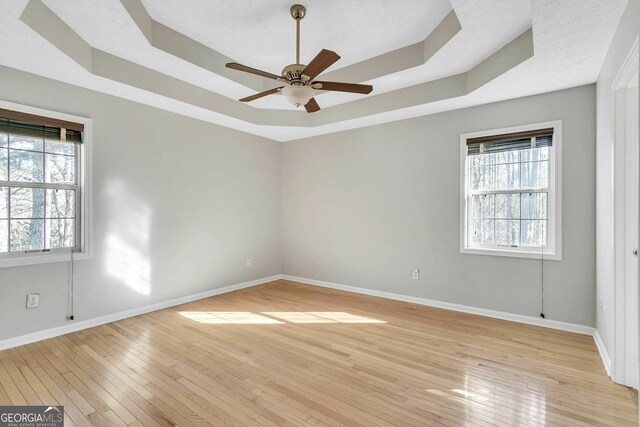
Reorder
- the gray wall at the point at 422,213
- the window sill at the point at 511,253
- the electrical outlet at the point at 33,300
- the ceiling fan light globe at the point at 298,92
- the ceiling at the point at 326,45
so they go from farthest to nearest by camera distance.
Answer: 1. the window sill at the point at 511,253
2. the gray wall at the point at 422,213
3. the electrical outlet at the point at 33,300
4. the ceiling fan light globe at the point at 298,92
5. the ceiling at the point at 326,45

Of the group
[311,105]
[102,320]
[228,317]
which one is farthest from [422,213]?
[102,320]

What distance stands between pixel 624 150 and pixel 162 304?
4.82 m

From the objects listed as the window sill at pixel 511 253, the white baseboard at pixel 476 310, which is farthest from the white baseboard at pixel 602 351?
the window sill at pixel 511 253

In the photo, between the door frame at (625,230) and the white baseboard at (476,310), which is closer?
the door frame at (625,230)

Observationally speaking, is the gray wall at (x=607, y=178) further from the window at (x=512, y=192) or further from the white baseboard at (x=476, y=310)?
the window at (x=512, y=192)

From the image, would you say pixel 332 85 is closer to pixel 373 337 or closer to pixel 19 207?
pixel 373 337

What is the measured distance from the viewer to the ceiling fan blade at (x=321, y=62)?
2.12 meters

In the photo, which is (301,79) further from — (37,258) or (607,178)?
(37,258)

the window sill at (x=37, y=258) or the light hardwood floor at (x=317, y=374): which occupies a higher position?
the window sill at (x=37, y=258)

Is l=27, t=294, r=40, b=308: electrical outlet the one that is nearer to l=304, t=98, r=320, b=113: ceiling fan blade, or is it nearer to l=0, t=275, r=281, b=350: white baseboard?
l=0, t=275, r=281, b=350: white baseboard

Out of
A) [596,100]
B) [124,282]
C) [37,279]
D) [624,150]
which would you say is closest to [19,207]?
[37,279]

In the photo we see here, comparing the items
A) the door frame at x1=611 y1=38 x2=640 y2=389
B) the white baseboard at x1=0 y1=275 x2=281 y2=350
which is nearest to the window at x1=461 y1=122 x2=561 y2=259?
the door frame at x1=611 y1=38 x2=640 y2=389

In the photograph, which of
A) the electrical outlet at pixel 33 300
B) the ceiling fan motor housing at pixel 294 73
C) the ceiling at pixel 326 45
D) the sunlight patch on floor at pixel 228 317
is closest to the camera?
the ceiling at pixel 326 45

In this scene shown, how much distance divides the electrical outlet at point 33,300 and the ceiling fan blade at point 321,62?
10.7 ft
